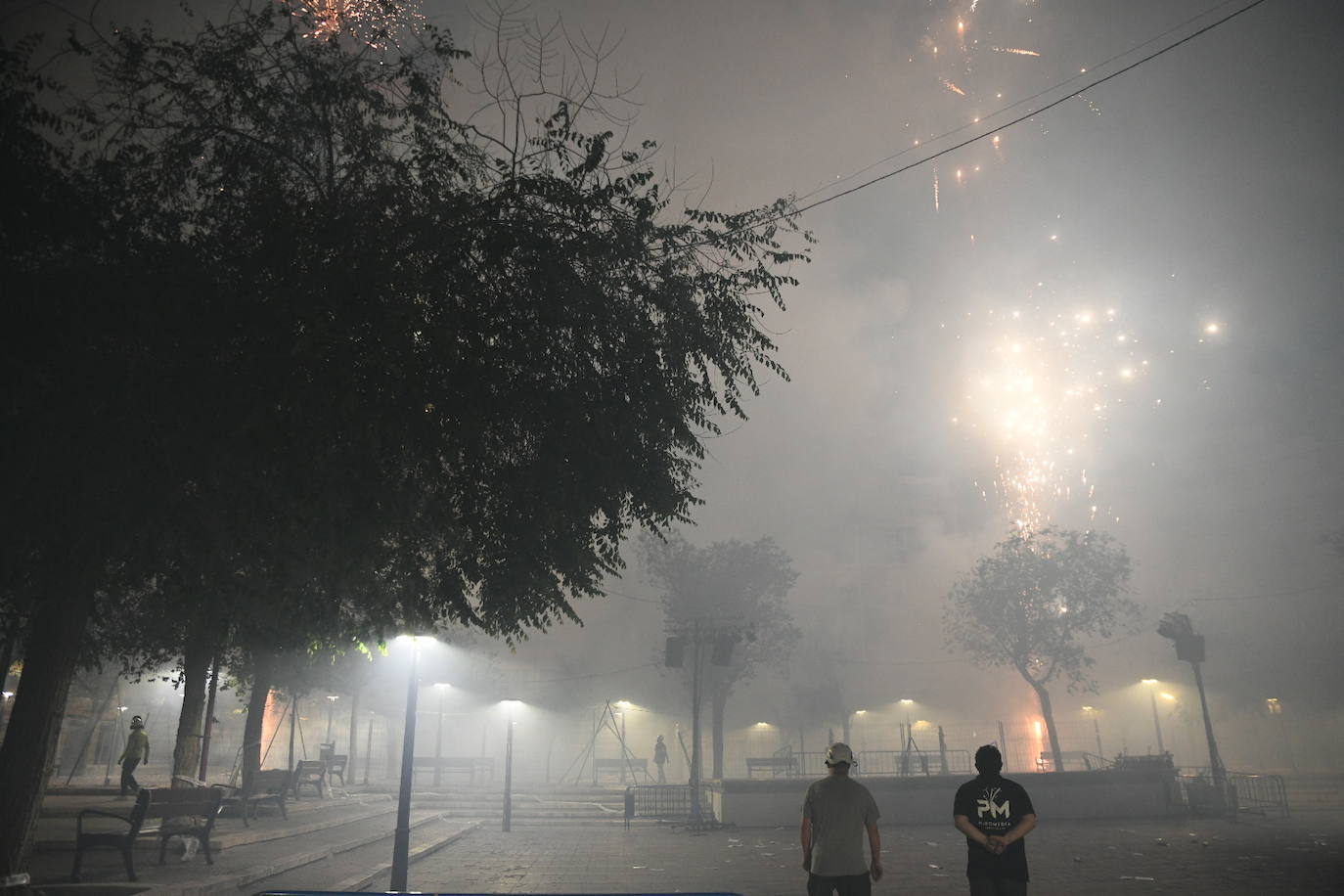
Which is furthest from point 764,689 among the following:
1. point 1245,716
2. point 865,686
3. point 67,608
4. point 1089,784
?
point 67,608

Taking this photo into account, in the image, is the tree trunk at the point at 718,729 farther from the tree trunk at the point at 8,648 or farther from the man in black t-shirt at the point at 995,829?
the man in black t-shirt at the point at 995,829

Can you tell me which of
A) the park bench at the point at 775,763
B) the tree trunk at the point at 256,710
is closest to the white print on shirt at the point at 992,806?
the tree trunk at the point at 256,710

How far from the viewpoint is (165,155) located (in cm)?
759

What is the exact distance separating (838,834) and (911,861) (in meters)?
10.2

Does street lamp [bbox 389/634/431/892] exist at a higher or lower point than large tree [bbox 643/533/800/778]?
lower

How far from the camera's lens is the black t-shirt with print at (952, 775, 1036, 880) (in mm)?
6285

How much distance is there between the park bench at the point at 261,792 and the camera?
57.8 ft

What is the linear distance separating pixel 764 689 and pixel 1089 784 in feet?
137

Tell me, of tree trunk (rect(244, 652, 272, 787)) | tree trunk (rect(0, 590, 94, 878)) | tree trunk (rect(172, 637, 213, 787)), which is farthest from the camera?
tree trunk (rect(244, 652, 272, 787))

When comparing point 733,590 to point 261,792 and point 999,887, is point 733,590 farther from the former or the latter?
point 999,887

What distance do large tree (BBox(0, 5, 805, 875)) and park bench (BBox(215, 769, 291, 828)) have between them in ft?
35.0

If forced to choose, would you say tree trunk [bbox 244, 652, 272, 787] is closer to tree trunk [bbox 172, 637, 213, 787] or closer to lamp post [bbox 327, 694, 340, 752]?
tree trunk [bbox 172, 637, 213, 787]

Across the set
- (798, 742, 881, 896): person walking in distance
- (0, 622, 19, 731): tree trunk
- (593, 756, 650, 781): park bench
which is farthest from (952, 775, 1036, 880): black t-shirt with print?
(593, 756, 650, 781): park bench

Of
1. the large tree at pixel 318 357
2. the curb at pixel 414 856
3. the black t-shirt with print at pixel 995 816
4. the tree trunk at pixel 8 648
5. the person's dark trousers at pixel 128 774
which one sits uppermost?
the large tree at pixel 318 357
